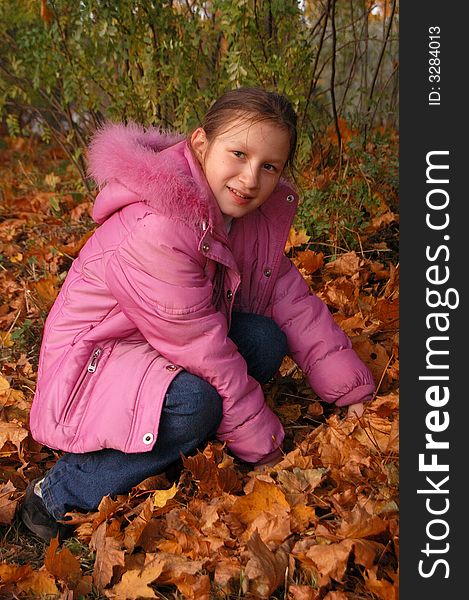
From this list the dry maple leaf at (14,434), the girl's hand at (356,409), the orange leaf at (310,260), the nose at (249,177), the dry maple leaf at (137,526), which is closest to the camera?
the dry maple leaf at (137,526)

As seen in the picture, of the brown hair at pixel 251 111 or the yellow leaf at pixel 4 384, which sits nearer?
the brown hair at pixel 251 111

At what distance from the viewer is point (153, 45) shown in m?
3.73

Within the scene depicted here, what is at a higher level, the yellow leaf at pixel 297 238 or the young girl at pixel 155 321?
the yellow leaf at pixel 297 238

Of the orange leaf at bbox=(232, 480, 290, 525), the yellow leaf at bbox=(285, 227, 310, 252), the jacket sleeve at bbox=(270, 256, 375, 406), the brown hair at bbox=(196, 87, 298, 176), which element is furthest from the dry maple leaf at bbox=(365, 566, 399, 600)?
the yellow leaf at bbox=(285, 227, 310, 252)

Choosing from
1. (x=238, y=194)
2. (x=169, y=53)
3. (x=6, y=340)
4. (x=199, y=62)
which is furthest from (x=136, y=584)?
(x=199, y=62)

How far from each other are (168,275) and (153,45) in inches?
77.0

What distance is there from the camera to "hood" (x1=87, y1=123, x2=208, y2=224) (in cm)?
220

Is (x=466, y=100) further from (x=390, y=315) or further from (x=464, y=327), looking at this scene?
(x=390, y=315)

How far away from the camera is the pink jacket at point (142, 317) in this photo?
7.12 ft

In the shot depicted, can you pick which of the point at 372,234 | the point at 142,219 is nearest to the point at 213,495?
the point at 142,219

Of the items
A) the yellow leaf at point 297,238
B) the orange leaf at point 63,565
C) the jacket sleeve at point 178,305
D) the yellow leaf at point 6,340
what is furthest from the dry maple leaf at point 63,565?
the yellow leaf at point 297,238

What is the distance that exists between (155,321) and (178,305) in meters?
0.08

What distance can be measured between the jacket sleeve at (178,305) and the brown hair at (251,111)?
Answer: 34cm

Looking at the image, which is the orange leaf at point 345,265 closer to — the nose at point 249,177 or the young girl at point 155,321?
the young girl at point 155,321
